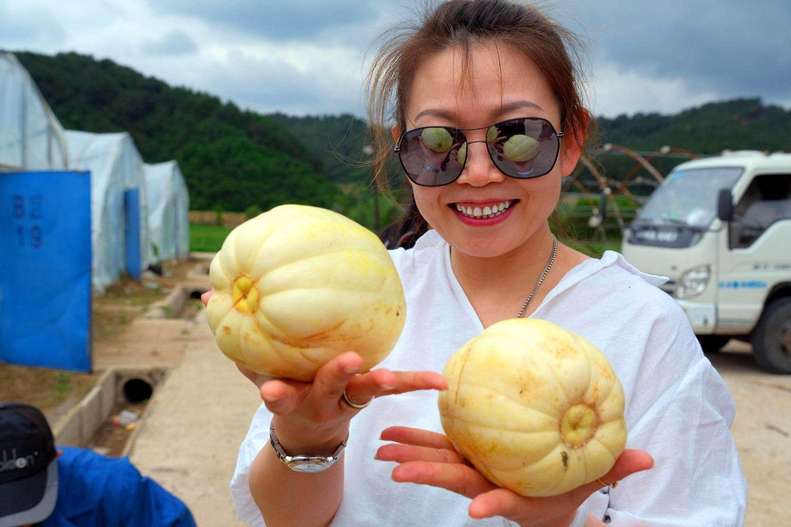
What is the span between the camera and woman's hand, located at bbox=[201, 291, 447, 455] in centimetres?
109

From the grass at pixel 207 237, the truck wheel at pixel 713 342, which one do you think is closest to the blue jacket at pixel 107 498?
the truck wheel at pixel 713 342

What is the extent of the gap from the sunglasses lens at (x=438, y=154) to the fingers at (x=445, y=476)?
0.62 m

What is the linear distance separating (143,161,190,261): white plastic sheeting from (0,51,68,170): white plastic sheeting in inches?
391

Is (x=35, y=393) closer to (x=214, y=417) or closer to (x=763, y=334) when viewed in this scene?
(x=214, y=417)

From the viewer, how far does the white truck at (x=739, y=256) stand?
25.5 feet

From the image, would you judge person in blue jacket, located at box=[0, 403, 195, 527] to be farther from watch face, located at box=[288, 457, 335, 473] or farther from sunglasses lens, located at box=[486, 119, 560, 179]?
sunglasses lens, located at box=[486, 119, 560, 179]

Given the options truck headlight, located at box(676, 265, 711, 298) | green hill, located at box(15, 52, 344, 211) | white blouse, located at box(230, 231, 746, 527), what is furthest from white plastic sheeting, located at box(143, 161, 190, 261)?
white blouse, located at box(230, 231, 746, 527)

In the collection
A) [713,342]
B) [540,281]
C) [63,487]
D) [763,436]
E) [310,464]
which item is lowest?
[713,342]

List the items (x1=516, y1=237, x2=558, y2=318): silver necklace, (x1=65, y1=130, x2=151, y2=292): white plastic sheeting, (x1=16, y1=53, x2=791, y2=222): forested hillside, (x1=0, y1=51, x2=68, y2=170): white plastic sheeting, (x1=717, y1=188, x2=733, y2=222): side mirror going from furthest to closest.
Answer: (x1=16, y1=53, x2=791, y2=222): forested hillside
(x1=65, y1=130, x2=151, y2=292): white plastic sheeting
(x1=0, y1=51, x2=68, y2=170): white plastic sheeting
(x1=717, y1=188, x2=733, y2=222): side mirror
(x1=516, y1=237, x2=558, y2=318): silver necklace

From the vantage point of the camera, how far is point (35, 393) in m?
7.07

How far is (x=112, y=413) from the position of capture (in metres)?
7.64

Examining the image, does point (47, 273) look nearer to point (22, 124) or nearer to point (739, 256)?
point (22, 124)

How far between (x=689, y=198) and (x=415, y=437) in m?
Result: 7.98

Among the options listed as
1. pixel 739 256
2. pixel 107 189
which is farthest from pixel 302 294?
pixel 107 189
